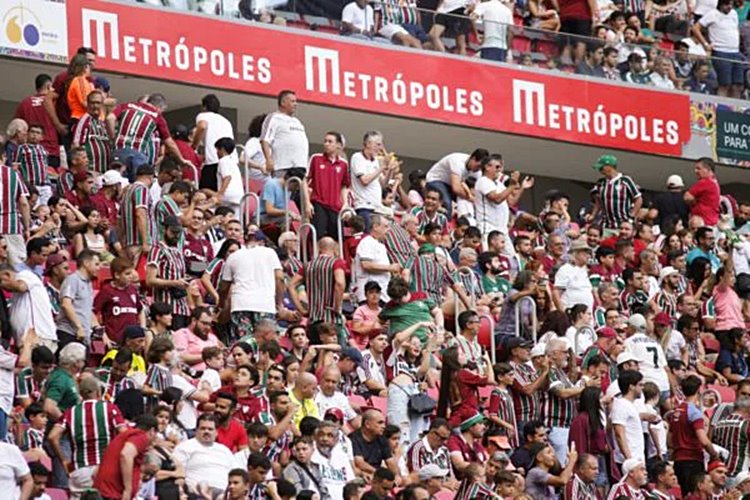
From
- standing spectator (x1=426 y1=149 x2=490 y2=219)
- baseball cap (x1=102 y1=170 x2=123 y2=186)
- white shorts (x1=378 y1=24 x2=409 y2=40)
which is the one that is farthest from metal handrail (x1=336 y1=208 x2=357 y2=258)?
white shorts (x1=378 y1=24 x2=409 y2=40)

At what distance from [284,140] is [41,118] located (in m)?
2.34

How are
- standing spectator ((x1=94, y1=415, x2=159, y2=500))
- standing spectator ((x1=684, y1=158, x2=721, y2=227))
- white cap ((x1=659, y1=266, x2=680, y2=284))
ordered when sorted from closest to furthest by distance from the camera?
standing spectator ((x1=94, y1=415, x2=159, y2=500))
white cap ((x1=659, y1=266, x2=680, y2=284))
standing spectator ((x1=684, y1=158, x2=721, y2=227))

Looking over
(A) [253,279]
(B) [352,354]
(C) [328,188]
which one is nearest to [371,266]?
(A) [253,279]

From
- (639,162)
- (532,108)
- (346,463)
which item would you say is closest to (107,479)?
(346,463)

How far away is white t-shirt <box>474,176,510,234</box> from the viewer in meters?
26.0

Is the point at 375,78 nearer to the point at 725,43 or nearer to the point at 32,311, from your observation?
the point at 725,43

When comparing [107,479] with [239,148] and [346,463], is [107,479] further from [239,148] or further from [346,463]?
[239,148]

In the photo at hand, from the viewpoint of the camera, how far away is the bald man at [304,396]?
19.5 meters

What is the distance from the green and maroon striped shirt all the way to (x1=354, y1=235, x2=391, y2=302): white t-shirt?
572 cm

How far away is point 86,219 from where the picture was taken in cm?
2212

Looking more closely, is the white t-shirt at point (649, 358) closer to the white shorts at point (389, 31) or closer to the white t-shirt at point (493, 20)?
the white shorts at point (389, 31)

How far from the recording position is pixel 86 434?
57.1ft

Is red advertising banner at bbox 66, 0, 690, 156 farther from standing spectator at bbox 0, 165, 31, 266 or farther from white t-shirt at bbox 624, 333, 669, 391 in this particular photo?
white t-shirt at bbox 624, 333, 669, 391

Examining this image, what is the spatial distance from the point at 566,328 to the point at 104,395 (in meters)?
5.90
